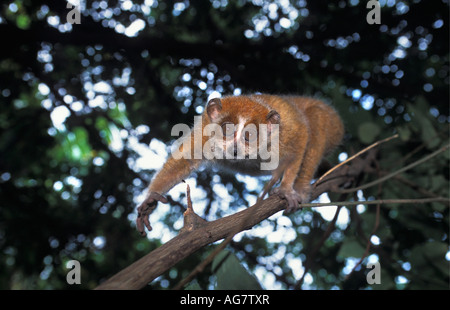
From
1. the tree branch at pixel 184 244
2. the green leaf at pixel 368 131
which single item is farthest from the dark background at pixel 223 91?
the tree branch at pixel 184 244

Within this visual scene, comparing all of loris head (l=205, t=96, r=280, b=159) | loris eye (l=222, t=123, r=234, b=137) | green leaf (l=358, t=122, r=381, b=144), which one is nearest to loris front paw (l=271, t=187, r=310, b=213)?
loris head (l=205, t=96, r=280, b=159)

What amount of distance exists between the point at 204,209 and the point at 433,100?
304 centimetres

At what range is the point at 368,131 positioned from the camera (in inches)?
154

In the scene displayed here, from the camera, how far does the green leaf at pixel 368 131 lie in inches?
153

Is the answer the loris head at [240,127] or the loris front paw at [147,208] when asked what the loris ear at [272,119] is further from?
the loris front paw at [147,208]

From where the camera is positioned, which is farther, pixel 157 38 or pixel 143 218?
pixel 157 38

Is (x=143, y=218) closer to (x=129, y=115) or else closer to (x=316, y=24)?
(x=129, y=115)

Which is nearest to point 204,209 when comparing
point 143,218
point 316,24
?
point 143,218

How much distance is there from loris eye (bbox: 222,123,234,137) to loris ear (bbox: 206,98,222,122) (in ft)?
0.40

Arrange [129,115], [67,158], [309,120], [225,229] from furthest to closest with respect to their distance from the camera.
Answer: [67,158] → [129,115] → [309,120] → [225,229]

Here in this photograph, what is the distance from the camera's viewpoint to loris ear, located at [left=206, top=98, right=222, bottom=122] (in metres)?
2.87

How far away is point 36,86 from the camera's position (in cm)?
490

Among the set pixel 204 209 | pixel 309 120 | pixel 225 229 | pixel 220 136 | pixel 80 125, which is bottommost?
pixel 204 209

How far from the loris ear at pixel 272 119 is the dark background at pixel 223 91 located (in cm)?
93
